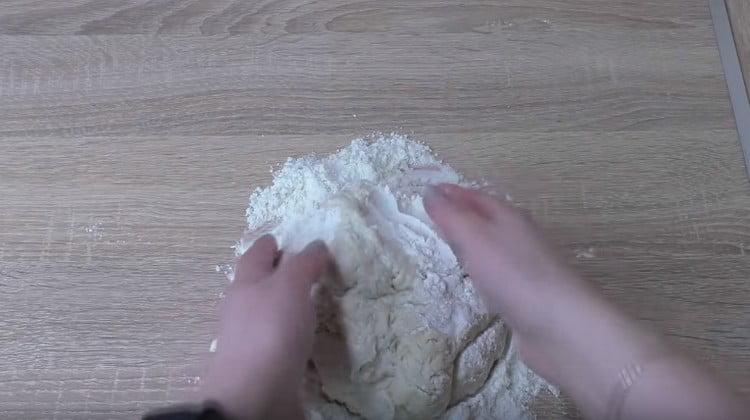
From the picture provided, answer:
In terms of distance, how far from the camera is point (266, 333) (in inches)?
27.1

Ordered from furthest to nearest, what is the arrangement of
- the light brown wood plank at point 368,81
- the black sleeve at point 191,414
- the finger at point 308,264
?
the light brown wood plank at point 368,81
the finger at point 308,264
the black sleeve at point 191,414

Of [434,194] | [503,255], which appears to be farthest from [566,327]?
[434,194]

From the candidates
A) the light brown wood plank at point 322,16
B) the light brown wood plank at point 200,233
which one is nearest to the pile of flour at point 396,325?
the light brown wood plank at point 200,233

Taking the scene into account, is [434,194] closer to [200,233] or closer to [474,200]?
[474,200]

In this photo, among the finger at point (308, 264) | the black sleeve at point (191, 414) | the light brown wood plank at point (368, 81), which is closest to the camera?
the black sleeve at point (191, 414)

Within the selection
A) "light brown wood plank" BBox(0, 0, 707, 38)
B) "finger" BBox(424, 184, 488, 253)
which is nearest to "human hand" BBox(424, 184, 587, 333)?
"finger" BBox(424, 184, 488, 253)

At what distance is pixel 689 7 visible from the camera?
0.93 meters

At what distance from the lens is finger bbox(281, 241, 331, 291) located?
0.71 meters

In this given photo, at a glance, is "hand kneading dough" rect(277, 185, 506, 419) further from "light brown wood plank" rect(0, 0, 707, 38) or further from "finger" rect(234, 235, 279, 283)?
"light brown wood plank" rect(0, 0, 707, 38)

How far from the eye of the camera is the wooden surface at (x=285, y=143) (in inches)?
30.7

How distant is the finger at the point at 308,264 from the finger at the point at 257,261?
19mm

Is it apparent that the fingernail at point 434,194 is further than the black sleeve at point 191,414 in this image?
Yes

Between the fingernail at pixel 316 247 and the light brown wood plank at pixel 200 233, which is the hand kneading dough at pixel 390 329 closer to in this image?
the fingernail at pixel 316 247

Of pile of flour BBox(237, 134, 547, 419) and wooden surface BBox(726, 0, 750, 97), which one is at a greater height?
wooden surface BBox(726, 0, 750, 97)
